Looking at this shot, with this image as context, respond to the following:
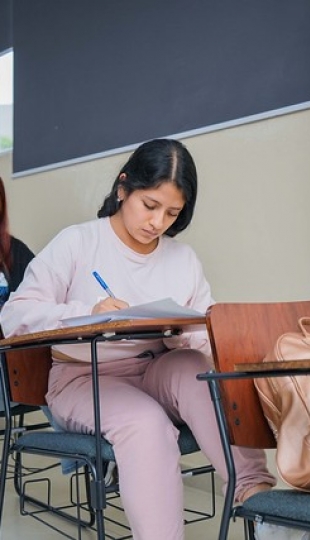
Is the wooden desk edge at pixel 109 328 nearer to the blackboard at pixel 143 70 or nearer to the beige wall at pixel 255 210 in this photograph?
the beige wall at pixel 255 210

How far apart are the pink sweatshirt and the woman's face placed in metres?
0.07

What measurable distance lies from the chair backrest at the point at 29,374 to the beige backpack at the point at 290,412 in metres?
0.81

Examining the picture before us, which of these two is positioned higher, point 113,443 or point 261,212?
point 261,212

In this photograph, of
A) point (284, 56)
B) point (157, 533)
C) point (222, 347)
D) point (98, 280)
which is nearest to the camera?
point (222, 347)

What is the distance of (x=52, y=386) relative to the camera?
190 centimetres

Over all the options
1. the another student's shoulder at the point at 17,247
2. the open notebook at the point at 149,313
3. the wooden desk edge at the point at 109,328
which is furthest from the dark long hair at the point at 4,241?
the open notebook at the point at 149,313

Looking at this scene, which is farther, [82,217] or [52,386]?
[82,217]

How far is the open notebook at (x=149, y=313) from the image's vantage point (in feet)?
4.64

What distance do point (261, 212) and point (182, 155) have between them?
76 cm

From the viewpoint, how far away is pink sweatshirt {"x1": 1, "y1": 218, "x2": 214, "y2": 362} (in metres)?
1.76

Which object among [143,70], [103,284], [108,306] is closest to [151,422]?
[108,306]

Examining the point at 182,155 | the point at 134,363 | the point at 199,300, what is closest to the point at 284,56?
the point at 182,155

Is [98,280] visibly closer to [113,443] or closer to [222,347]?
[113,443]

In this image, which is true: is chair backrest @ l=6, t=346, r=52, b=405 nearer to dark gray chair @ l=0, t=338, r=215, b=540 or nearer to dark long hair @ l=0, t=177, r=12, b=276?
dark gray chair @ l=0, t=338, r=215, b=540
